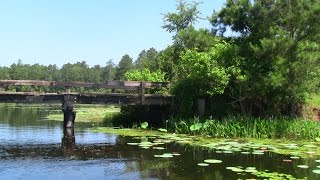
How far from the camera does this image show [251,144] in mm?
20641

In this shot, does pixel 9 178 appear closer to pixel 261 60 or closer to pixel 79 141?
pixel 79 141

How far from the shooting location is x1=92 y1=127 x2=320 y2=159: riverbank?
18.7 m

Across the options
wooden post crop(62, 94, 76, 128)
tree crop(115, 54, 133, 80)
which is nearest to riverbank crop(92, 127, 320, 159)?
wooden post crop(62, 94, 76, 128)

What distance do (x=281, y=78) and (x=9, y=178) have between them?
15551mm

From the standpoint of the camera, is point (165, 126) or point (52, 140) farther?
point (165, 126)

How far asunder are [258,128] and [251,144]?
3370mm

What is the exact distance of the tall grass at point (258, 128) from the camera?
913 inches

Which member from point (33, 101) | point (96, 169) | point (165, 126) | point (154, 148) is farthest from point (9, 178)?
point (165, 126)

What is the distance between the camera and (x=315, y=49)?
934 inches

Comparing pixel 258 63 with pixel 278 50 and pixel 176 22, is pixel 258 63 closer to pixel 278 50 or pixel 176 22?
pixel 278 50

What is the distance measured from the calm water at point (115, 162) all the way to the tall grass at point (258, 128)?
4172 mm

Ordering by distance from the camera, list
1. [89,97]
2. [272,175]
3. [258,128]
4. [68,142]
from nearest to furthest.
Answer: [272,175]
[68,142]
[258,128]
[89,97]

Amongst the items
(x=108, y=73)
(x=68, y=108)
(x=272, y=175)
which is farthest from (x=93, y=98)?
(x=108, y=73)

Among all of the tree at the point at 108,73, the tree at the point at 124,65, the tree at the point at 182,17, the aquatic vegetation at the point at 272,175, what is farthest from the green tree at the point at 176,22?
the tree at the point at 108,73
